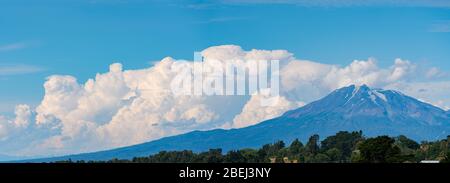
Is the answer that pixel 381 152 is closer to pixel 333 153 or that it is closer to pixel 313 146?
pixel 333 153

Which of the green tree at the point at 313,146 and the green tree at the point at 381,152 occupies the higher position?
the green tree at the point at 313,146

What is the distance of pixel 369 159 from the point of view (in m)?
78.5

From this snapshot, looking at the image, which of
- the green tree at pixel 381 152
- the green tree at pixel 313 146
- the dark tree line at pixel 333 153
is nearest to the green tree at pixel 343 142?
the dark tree line at pixel 333 153

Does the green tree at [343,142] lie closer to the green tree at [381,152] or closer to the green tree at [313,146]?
the green tree at [313,146]

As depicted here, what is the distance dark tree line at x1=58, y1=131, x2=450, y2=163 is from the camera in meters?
81.2

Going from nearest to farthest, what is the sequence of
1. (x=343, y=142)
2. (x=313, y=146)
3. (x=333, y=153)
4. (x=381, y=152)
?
(x=381, y=152), (x=333, y=153), (x=313, y=146), (x=343, y=142)

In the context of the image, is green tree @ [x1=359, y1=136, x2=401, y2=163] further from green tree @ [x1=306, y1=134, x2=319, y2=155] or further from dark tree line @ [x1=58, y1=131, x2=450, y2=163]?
green tree @ [x1=306, y1=134, x2=319, y2=155]

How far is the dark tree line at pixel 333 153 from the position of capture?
8124 cm

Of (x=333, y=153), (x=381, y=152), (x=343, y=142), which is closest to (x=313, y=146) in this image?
(x=343, y=142)

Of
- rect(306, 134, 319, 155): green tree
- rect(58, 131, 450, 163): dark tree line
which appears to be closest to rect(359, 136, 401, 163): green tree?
rect(58, 131, 450, 163): dark tree line

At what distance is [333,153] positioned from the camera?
128 m
